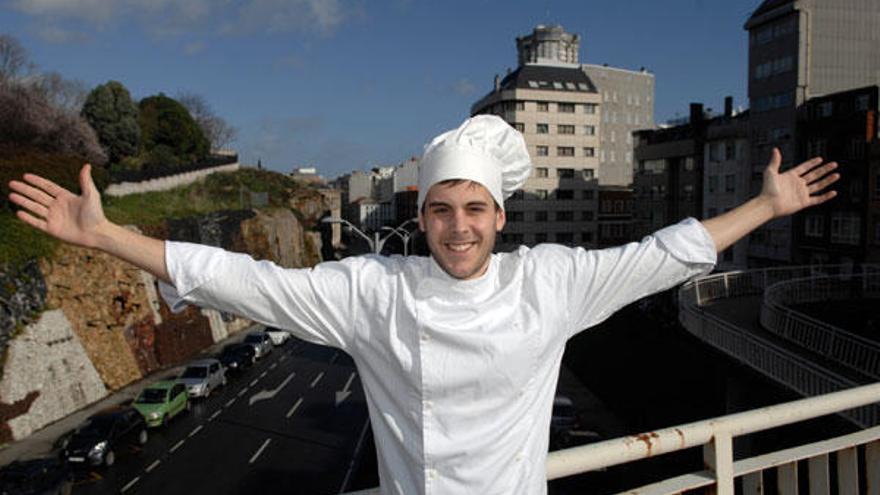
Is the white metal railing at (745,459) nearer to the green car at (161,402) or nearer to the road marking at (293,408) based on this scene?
the green car at (161,402)

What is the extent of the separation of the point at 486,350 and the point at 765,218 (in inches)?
51.5

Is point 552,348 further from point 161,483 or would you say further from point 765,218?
point 161,483

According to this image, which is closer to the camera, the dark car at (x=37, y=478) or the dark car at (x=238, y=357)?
the dark car at (x=37, y=478)

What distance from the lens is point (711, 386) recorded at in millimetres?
18422

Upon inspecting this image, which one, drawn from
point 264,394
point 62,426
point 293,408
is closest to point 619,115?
point 264,394

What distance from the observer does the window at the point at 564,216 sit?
2336 inches

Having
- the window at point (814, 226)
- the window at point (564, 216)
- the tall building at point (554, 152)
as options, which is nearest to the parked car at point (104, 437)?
the window at point (814, 226)

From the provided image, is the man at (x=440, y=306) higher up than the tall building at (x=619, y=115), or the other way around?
the tall building at (x=619, y=115)

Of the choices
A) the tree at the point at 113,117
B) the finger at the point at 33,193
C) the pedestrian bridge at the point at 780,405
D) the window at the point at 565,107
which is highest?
the window at the point at 565,107

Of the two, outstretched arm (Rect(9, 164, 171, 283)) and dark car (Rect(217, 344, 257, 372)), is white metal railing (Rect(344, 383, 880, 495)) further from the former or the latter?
dark car (Rect(217, 344, 257, 372))

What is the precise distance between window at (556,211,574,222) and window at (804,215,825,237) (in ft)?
80.8

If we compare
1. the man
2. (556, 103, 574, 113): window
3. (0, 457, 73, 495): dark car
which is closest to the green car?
(0, 457, 73, 495): dark car

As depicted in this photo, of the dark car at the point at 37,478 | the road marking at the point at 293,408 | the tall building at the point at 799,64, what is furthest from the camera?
the tall building at the point at 799,64

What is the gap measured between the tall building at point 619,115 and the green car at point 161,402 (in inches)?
2815
